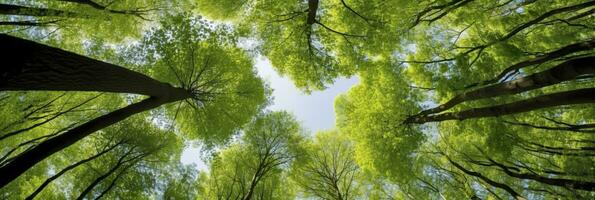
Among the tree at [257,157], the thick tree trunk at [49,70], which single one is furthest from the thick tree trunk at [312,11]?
the thick tree trunk at [49,70]

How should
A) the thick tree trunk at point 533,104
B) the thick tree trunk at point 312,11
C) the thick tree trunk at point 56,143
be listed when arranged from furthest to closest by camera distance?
the thick tree trunk at point 312,11, the thick tree trunk at point 56,143, the thick tree trunk at point 533,104

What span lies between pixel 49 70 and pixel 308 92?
28.8 feet

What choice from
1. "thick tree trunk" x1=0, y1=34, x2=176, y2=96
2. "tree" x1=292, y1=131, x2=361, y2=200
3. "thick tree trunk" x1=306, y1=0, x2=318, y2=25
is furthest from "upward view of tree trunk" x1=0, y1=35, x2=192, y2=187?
"tree" x1=292, y1=131, x2=361, y2=200

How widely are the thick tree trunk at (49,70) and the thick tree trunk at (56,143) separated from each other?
A: 1.22 metres

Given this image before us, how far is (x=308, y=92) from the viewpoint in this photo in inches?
482

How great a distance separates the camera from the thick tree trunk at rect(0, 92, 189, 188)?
5.02 m

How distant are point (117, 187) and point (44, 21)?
549cm

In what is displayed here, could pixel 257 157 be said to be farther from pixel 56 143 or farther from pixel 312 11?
pixel 56 143

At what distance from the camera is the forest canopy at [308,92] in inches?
316

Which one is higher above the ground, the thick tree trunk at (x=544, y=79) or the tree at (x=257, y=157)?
the tree at (x=257, y=157)

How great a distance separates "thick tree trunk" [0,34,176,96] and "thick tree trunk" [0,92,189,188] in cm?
122

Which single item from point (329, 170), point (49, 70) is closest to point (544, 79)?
point (49, 70)

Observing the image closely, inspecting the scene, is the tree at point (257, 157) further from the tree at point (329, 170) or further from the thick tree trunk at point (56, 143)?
the thick tree trunk at point (56, 143)

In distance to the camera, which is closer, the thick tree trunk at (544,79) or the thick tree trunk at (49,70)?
the thick tree trunk at (49,70)
